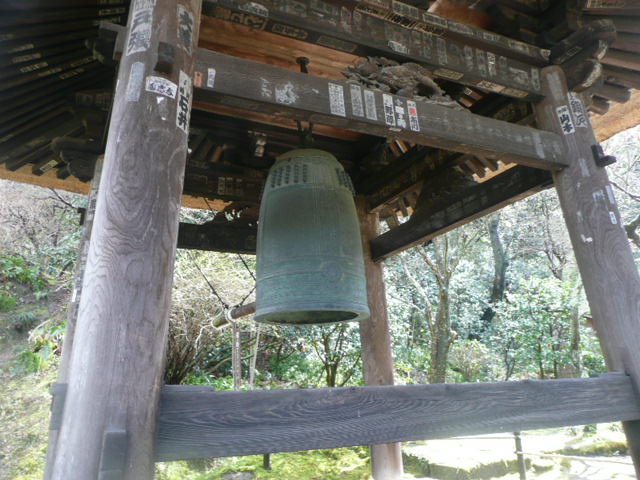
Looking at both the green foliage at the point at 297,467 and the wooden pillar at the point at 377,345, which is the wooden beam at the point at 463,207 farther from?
the green foliage at the point at 297,467

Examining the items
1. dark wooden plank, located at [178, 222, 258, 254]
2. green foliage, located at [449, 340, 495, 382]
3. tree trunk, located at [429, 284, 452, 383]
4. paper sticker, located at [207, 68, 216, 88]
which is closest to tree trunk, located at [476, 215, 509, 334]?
green foliage, located at [449, 340, 495, 382]

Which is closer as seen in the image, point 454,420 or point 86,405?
point 86,405

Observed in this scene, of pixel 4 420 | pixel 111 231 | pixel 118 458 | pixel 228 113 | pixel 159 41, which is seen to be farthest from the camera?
pixel 4 420

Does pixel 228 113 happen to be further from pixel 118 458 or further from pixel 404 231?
pixel 118 458

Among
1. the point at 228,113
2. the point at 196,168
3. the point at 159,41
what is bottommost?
the point at 159,41

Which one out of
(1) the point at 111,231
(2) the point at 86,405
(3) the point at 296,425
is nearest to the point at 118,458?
(2) the point at 86,405

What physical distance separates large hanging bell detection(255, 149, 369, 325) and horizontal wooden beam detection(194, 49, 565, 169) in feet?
1.54

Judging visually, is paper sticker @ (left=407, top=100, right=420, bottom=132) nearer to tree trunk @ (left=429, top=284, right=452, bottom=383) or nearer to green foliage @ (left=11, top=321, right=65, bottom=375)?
tree trunk @ (left=429, top=284, right=452, bottom=383)

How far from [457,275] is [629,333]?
11.8 meters

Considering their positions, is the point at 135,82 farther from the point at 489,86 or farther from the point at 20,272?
the point at 20,272

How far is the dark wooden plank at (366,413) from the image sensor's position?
5.21 feet

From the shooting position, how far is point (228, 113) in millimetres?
3918

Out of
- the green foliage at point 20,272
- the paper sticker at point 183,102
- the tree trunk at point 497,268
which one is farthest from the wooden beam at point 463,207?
the tree trunk at point 497,268

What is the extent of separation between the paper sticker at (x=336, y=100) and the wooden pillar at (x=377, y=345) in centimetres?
243
